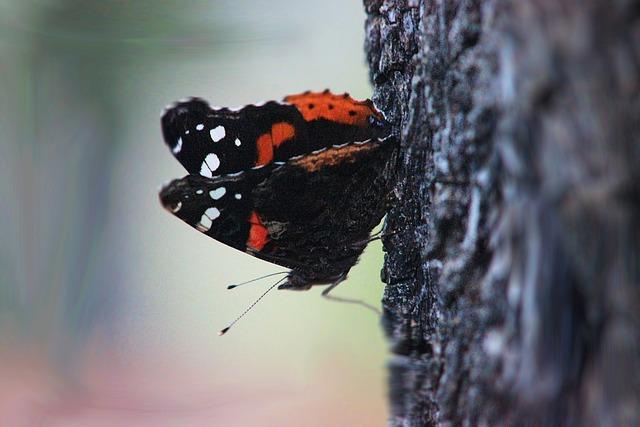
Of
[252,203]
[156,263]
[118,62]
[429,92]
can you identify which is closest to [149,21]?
[118,62]

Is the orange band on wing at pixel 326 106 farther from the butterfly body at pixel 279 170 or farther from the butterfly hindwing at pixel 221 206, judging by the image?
the butterfly hindwing at pixel 221 206

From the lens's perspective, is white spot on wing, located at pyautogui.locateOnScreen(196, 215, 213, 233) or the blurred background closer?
white spot on wing, located at pyautogui.locateOnScreen(196, 215, 213, 233)

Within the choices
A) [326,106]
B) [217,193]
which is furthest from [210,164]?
[326,106]

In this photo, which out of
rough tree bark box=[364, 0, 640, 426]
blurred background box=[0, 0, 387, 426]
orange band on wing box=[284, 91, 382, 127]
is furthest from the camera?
blurred background box=[0, 0, 387, 426]

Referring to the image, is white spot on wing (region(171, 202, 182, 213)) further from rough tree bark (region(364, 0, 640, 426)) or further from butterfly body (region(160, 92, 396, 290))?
rough tree bark (region(364, 0, 640, 426))

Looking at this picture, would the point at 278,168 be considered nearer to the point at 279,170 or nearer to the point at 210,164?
the point at 279,170

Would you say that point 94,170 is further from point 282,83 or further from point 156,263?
point 282,83

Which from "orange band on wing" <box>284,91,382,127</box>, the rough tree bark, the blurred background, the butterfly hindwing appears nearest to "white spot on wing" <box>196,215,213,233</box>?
the butterfly hindwing

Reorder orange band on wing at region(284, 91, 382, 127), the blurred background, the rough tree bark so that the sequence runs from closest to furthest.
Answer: the rough tree bark < orange band on wing at region(284, 91, 382, 127) < the blurred background
